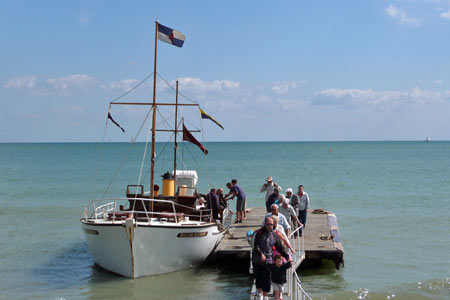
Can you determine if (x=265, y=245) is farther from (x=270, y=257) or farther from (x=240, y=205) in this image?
(x=240, y=205)

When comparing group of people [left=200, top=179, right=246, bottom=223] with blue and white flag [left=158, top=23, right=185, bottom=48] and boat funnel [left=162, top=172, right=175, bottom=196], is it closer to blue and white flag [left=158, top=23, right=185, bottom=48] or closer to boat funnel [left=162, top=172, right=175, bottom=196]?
boat funnel [left=162, top=172, right=175, bottom=196]

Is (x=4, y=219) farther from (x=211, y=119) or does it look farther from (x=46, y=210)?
(x=211, y=119)

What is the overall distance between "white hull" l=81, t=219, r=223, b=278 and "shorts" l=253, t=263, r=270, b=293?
5.56 metres

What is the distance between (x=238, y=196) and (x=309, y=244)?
14.1 feet

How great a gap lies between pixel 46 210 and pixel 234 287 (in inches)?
838

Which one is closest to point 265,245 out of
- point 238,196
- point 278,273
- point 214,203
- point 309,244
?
point 278,273

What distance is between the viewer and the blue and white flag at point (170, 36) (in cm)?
1795

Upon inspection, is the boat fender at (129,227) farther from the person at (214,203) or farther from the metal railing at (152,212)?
the person at (214,203)

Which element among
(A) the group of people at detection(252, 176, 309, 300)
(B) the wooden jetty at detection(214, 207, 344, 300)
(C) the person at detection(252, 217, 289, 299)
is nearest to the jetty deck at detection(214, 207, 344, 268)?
(B) the wooden jetty at detection(214, 207, 344, 300)

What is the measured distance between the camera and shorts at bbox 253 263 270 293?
9984mm

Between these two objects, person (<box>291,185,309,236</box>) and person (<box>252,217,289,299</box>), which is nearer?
person (<box>252,217,289,299</box>)

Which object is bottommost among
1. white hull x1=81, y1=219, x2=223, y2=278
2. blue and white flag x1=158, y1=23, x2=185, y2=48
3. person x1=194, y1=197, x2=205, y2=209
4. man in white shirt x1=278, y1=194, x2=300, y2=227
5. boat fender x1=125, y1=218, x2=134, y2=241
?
white hull x1=81, y1=219, x2=223, y2=278

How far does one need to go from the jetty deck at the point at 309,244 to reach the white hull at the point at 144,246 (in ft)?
3.05


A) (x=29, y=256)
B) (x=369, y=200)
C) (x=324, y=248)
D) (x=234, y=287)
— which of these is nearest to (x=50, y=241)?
(x=29, y=256)
